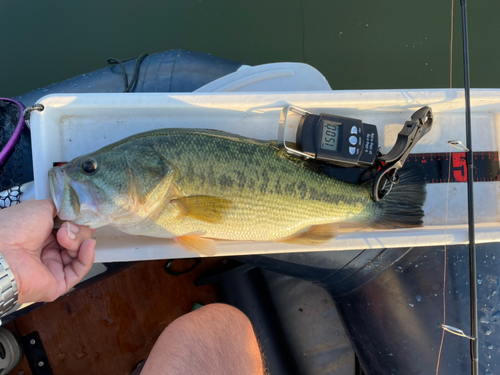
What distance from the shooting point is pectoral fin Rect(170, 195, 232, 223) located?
1.56m

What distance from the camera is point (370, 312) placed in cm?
187

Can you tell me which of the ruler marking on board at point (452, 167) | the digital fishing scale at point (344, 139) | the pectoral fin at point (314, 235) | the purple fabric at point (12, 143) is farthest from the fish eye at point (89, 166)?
the ruler marking on board at point (452, 167)

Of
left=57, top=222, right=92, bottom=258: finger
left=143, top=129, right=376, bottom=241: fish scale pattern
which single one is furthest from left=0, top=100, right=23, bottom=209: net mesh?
left=143, top=129, right=376, bottom=241: fish scale pattern

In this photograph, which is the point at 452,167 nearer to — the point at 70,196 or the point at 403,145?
Result: the point at 403,145

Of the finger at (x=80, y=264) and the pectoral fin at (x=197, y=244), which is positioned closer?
the finger at (x=80, y=264)

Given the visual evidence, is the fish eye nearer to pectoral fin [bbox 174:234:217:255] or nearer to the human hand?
the human hand

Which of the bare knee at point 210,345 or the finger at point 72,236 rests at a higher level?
the finger at point 72,236

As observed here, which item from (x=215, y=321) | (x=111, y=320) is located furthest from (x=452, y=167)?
(x=111, y=320)

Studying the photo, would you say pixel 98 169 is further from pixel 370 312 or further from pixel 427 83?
pixel 427 83

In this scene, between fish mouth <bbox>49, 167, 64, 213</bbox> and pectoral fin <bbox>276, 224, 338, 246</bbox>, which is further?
pectoral fin <bbox>276, 224, 338, 246</bbox>

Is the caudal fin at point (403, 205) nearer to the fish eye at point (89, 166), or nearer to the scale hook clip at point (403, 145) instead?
the scale hook clip at point (403, 145)

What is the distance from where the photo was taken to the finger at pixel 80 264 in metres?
1.49

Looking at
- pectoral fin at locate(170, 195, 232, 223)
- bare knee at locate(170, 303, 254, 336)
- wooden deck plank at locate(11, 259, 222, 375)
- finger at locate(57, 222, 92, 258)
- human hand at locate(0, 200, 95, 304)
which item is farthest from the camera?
wooden deck plank at locate(11, 259, 222, 375)

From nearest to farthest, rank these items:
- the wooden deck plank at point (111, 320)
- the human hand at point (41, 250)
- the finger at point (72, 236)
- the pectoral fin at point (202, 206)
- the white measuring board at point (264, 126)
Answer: the human hand at point (41, 250)
the finger at point (72, 236)
the pectoral fin at point (202, 206)
the white measuring board at point (264, 126)
the wooden deck plank at point (111, 320)
